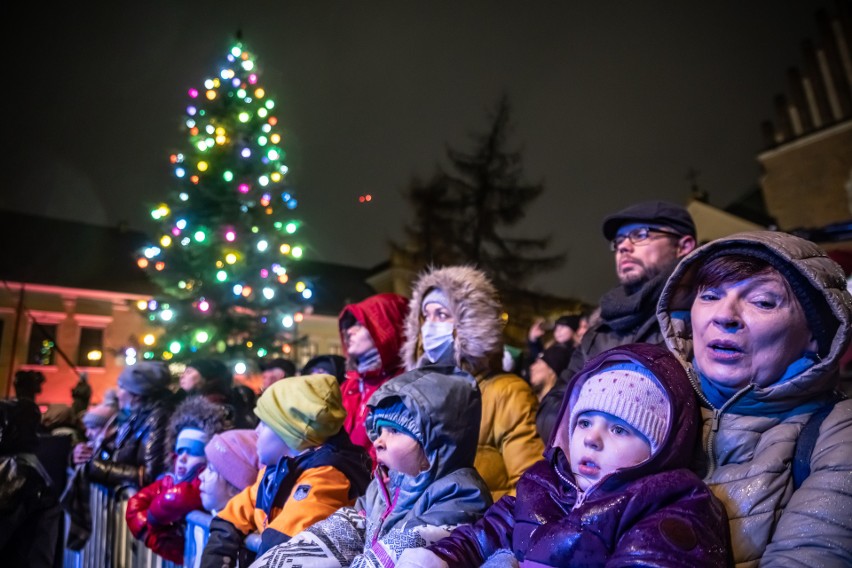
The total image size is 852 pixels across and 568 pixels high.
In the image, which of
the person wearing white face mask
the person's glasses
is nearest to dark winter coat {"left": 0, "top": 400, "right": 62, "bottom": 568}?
the person wearing white face mask

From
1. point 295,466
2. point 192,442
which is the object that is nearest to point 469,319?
point 295,466

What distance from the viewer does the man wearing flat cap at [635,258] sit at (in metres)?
2.97

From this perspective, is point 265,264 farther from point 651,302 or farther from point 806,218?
point 806,218

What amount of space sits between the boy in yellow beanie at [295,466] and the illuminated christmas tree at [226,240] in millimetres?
6953

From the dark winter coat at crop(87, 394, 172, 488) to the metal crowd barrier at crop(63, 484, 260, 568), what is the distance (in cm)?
13

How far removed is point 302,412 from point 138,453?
3.00m

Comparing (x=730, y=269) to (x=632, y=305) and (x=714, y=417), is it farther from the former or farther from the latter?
(x=632, y=305)

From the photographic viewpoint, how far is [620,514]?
1609mm

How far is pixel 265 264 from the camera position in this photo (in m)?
10.4

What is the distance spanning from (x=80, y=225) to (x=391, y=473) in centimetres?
3983

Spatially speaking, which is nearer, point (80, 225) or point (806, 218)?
point (806, 218)

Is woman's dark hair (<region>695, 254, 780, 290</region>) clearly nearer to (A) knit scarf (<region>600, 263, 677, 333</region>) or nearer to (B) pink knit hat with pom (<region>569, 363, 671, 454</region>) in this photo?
(B) pink knit hat with pom (<region>569, 363, 671, 454</region>)

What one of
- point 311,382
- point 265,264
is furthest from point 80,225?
point 311,382

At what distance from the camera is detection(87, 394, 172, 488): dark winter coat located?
5199 mm
